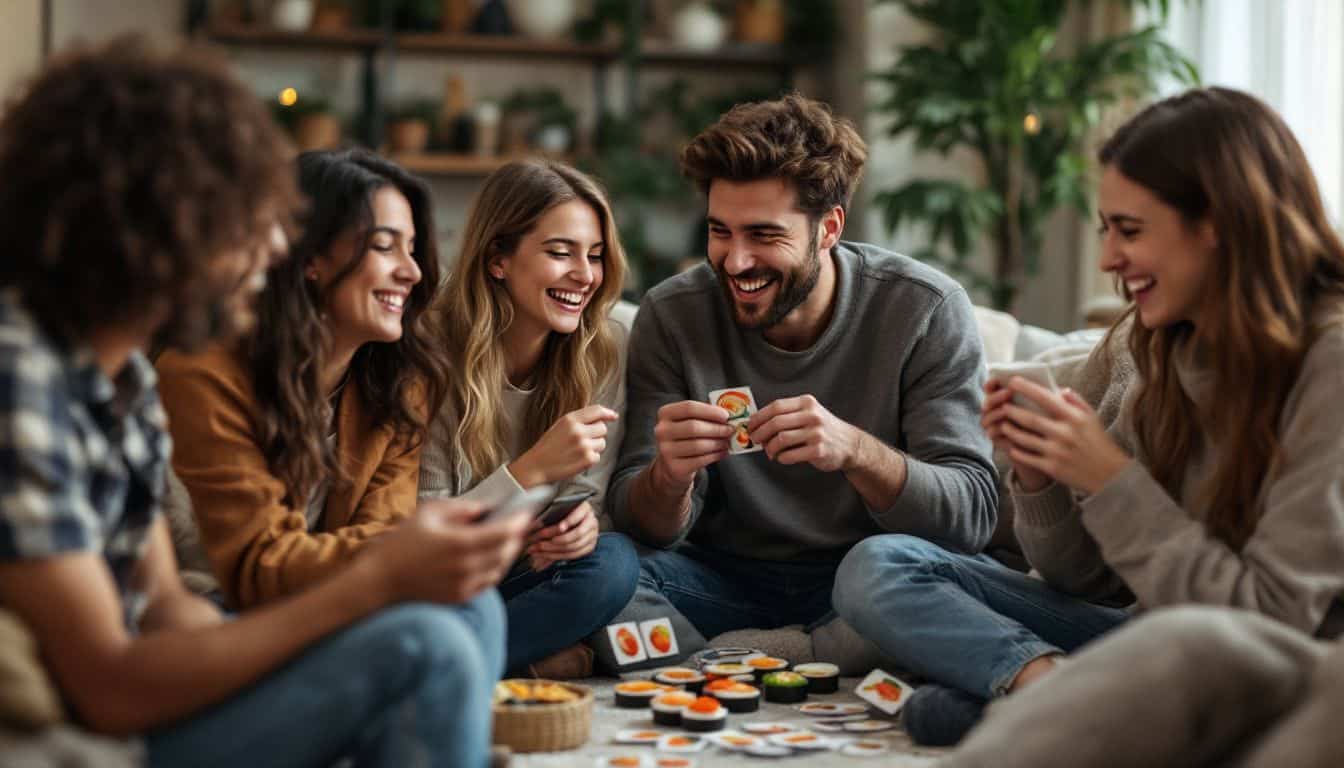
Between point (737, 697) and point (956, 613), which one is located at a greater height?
point (956, 613)

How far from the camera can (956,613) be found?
237 centimetres

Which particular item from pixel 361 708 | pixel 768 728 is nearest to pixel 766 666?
pixel 768 728

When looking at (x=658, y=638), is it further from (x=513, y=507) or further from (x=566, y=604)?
(x=513, y=507)

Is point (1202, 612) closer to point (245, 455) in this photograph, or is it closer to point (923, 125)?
point (245, 455)

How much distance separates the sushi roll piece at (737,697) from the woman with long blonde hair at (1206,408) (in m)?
0.31

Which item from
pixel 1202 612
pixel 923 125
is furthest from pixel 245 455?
pixel 923 125

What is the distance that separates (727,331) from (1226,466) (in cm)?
122

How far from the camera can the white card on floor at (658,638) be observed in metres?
2.78

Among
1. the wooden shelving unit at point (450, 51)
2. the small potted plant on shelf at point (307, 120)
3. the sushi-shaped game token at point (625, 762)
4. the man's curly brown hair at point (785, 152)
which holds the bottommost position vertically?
the sushi-shaped game token at point (625, 762)

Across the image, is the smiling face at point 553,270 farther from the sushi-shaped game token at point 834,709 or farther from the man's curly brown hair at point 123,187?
the man's curly brown hair at point 123,187

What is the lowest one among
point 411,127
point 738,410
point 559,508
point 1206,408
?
point 559,508

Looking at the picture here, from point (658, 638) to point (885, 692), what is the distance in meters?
0.51

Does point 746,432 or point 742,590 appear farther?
point 742,590

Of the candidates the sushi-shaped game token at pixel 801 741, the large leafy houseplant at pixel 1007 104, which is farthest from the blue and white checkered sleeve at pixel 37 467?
the large leafy houseplant at pixel 1007 104
